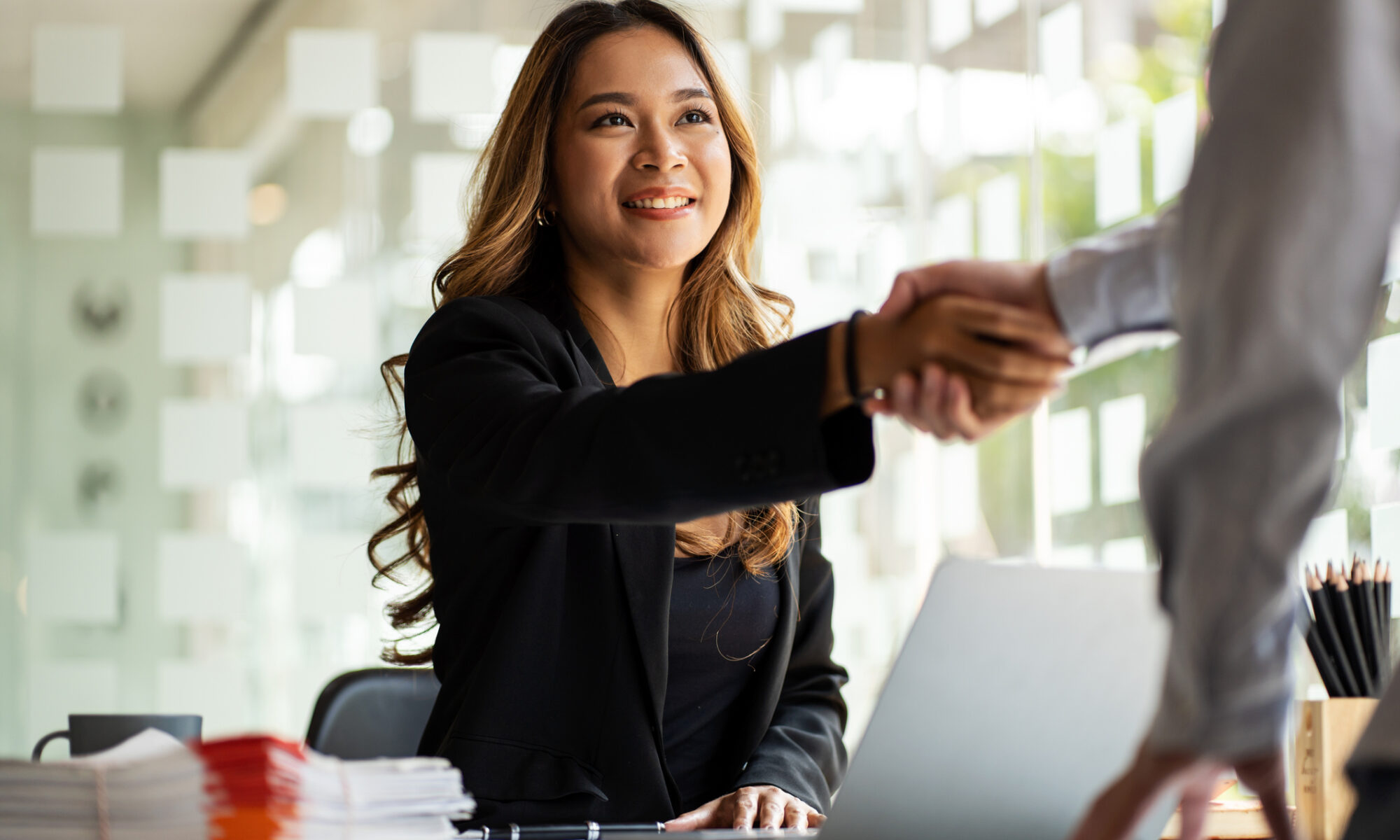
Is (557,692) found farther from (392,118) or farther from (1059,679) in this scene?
(392,118)

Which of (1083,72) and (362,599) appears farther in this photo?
(1083,72)

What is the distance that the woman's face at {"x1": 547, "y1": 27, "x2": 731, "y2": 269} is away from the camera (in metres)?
1.64

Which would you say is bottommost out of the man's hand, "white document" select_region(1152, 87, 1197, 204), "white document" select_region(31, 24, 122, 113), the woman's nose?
the man's hand

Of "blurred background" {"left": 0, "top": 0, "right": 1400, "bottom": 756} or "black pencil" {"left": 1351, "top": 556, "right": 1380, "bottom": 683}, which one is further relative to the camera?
"blurred background" {"left": 0, "top": 0, "right": 1400, "bottom": 756}

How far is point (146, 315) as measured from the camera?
381cm

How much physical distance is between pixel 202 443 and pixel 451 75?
1321 millimetres

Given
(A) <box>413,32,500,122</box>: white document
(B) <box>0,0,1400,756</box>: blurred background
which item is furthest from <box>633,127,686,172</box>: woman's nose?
(A) <box>413,32,500,122</box>: white document

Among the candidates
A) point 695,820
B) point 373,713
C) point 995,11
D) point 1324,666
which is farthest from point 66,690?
point 995,11

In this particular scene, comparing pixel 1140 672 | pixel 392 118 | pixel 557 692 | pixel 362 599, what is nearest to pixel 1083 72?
pixel 392 118

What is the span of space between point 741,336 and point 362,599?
7.64 feet

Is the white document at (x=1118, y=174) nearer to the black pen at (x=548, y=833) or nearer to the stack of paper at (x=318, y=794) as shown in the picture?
the black pen at (x=548, y=833)

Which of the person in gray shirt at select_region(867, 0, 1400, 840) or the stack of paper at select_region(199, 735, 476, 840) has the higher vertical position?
the person in gray shirt at select_region(867, 0, 1400, 840)

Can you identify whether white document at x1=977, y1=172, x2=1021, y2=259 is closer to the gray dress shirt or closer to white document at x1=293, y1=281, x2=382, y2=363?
white document at x1=293, y1=281, x2=382, y2=363

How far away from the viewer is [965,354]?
895mm
